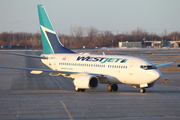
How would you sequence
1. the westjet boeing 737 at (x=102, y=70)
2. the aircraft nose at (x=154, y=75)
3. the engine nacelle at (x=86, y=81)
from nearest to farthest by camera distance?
the aircraft nose at (x=154, y=75), the westjet boeing 737 at (x=102, y=70), the engine nacelle at (x=86, y=81)

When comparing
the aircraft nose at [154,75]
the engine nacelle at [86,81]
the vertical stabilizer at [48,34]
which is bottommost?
the engine nacelle at [86,81]

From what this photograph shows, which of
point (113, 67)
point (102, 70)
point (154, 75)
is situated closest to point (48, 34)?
point (102, 70)

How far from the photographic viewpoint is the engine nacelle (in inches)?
1125

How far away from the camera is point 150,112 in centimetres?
1964

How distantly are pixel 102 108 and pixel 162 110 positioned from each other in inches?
181

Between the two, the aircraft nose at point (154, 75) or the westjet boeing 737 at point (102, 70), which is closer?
the aircraft nose at point (154, 75)

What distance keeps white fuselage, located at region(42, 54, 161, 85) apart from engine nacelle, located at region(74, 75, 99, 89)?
1667mm

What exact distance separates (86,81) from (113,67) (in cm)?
369

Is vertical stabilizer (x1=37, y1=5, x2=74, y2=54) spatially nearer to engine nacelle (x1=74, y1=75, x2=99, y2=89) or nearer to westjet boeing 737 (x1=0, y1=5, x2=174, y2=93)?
westjet boeing 737 (x1=0, y1=5, x2=174, y2=93)

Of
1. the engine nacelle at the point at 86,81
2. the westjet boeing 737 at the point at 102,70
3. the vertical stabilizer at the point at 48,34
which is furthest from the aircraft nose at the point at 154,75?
the vertical stabilizer at the point at 48,34

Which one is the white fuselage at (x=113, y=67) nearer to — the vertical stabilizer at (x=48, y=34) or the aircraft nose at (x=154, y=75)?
the aircraft nose at (x=154, y=75)

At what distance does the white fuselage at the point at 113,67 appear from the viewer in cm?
2827

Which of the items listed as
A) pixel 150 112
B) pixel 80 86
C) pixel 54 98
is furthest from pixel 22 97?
pixel 150 112

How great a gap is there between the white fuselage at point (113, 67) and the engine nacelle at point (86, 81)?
167 centimetres
